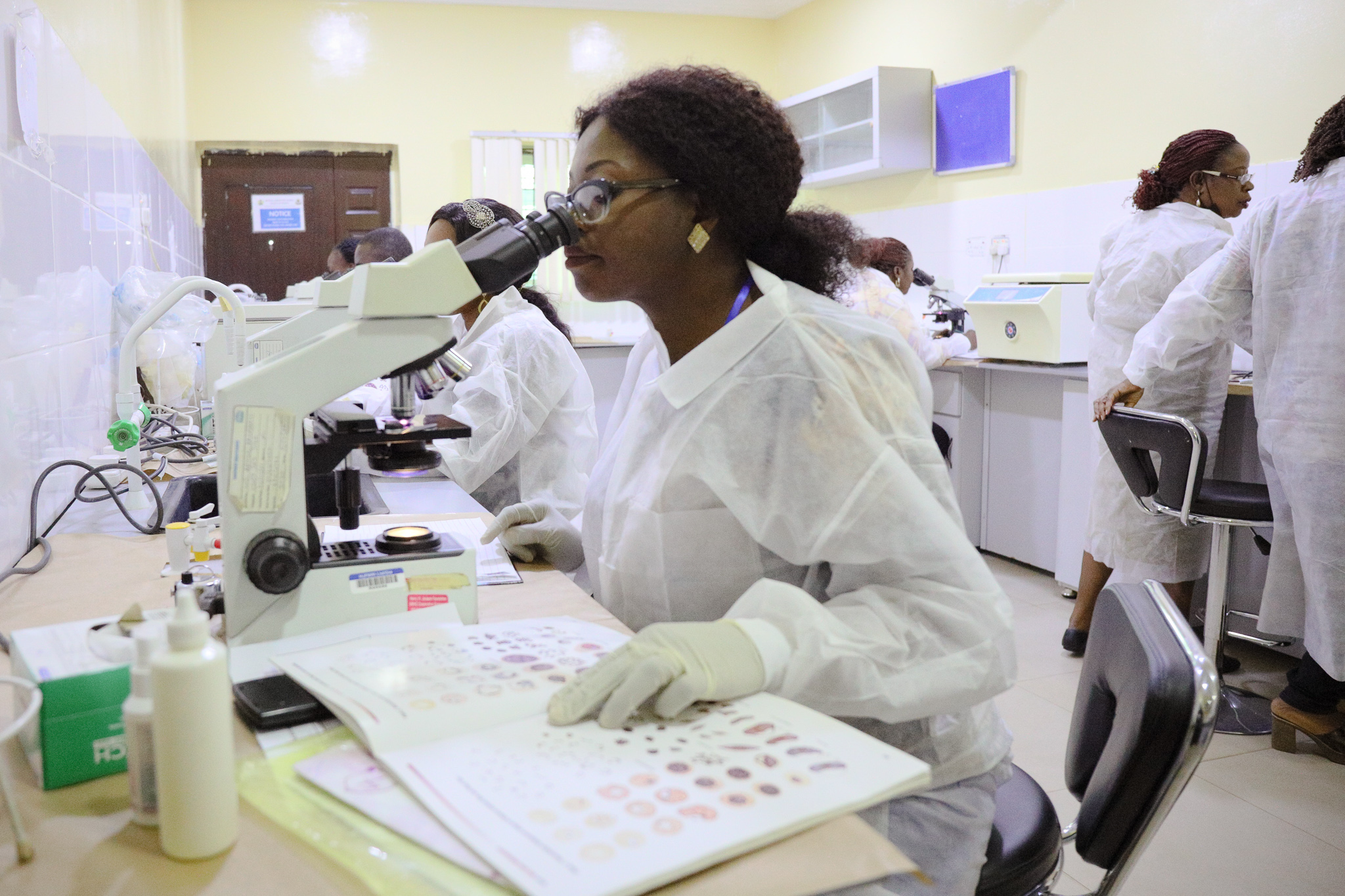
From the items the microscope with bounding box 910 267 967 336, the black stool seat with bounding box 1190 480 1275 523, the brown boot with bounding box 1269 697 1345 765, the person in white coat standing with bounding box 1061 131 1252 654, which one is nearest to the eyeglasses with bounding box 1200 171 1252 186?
the person in white coat standing with bounding box 1061 131 1252 654

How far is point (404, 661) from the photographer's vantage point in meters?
0.82

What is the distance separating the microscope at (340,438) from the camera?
35.1 inches

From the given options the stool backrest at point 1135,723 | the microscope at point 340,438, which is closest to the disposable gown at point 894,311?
the stool backrest at point 1135,723

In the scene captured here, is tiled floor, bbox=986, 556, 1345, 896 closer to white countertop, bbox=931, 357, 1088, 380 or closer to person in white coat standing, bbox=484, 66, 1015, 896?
person in white coat standing, bbox=484, 66, 1015, 896

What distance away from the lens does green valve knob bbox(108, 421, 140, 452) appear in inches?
65.0

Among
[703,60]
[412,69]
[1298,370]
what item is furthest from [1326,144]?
[412,69]

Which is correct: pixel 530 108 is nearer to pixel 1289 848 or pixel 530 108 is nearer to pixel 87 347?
pixel 87 347

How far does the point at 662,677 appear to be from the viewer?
28.5 inches

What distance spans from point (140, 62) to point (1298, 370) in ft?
11.0

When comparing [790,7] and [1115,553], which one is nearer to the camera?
[1115,553]

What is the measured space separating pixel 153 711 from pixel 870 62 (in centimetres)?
594

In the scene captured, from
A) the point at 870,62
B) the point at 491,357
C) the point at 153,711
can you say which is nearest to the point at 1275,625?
the point at 491,357

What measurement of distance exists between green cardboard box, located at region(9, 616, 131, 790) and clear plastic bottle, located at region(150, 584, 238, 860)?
80mm

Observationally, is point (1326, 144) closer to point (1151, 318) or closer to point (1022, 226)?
point (1151, 318)
